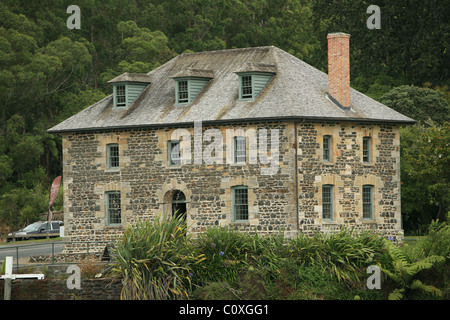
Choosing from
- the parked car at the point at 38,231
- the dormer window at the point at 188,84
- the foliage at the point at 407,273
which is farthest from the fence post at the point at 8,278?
the parked car at the point at 38,231

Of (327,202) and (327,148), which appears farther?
(327,148)

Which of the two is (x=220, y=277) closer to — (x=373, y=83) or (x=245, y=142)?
(x=245, y=142)

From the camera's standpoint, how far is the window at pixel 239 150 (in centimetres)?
3891

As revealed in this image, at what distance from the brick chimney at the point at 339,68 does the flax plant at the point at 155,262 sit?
1196 cm

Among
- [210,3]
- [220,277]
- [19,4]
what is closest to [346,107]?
[220,277]

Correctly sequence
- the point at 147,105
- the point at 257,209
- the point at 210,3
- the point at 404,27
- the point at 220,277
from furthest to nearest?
the point at 210,3 → the point at 404,27 → the point at 147,105 → the point at 257,209 → the point at 220,277

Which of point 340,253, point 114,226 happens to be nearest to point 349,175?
point 340,253

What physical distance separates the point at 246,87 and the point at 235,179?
4.17m

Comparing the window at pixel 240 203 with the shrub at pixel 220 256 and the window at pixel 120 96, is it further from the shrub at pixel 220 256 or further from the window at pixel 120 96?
the window at pixel 120 96

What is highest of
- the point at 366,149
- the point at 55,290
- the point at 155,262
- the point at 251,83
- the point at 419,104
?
the point at 419,104

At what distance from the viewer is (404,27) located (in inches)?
2498

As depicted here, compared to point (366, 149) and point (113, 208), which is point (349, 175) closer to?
point (366, 149)

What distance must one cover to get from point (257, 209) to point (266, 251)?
22.5 feet

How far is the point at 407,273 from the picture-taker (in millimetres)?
29750
